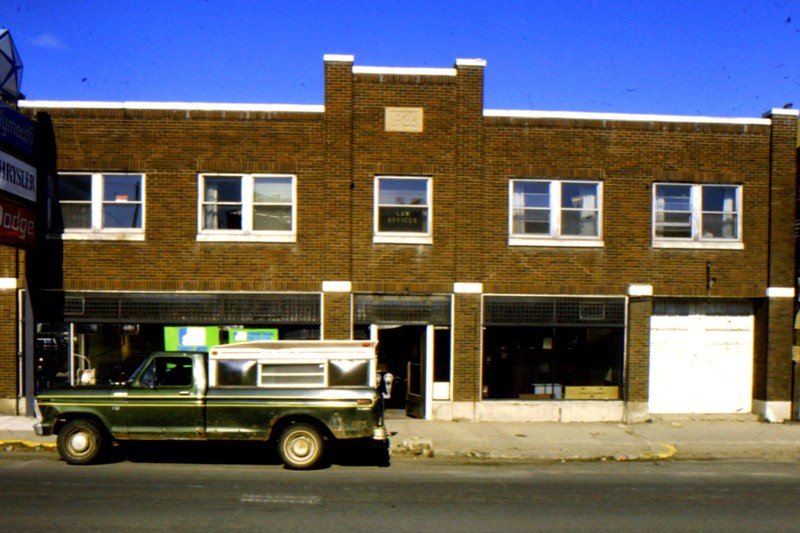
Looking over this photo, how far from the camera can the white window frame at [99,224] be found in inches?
612

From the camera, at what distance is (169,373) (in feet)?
36.8

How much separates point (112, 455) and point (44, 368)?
504cm

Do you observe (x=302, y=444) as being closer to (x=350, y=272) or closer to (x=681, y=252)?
(x=350, y=272)

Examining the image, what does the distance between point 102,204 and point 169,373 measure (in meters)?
6.15

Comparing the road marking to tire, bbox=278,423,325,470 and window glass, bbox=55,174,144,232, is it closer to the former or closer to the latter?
tire, bbox=278,423,325,470

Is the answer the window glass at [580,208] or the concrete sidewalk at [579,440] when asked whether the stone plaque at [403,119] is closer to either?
the window glass at [580,208]

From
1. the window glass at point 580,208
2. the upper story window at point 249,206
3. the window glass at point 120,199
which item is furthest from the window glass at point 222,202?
the window glass at point 580,208

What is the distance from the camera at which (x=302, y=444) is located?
1105 centimetres

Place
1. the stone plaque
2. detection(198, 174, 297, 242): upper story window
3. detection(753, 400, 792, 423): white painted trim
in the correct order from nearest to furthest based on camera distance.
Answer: detection(198, 174, 297, 242): upper story window, the stone plaque, detection(753, 400, 792, 423): white painted trim

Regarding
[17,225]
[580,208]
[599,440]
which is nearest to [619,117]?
[580,208]

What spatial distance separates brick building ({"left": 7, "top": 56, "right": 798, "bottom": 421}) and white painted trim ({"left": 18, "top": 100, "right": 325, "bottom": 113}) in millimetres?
49

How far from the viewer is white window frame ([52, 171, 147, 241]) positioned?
51.0ft

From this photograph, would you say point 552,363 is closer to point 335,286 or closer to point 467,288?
point 467,288

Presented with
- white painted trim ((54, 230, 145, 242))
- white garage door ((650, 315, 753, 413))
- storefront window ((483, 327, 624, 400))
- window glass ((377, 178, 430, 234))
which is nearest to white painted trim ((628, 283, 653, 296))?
white garage door ((650, 315, 753, 413))
